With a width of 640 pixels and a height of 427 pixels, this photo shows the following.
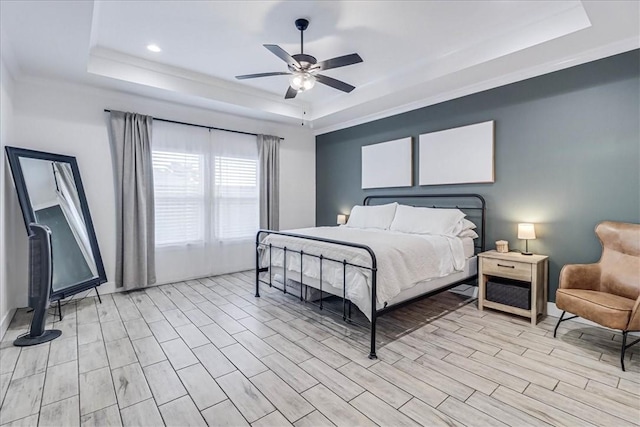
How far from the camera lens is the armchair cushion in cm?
235

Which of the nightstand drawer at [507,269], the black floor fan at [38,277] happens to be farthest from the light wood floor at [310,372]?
the nightstand drawer at [507,269]

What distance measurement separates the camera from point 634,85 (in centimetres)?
287

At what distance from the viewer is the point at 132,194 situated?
417cm

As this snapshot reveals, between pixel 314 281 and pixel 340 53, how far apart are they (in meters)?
2.68

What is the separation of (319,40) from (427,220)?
2498 millimetres

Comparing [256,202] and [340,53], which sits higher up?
[340,53]

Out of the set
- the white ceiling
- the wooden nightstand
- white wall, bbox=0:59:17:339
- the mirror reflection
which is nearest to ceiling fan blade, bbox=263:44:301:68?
the white ceiling

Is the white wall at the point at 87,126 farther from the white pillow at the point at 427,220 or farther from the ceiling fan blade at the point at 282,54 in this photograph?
the white pillow at the point at 427,220

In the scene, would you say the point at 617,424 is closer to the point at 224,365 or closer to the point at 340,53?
the point at 224,365

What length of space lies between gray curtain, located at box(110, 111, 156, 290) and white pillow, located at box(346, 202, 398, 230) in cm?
305

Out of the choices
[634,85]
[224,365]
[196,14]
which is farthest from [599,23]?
[224,365]

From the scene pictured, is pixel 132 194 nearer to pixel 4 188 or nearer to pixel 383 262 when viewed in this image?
pixel 4 188

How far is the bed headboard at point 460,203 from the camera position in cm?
396

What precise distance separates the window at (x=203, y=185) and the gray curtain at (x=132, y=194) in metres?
0.18
